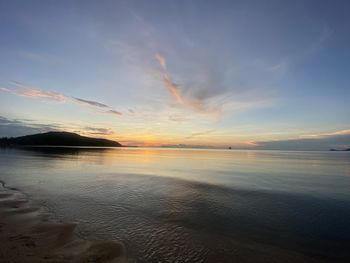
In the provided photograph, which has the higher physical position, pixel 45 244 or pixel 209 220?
pixel 45 244

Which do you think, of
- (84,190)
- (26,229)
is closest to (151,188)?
(84,190)

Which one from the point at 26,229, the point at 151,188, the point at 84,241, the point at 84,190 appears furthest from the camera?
the point at 151,188

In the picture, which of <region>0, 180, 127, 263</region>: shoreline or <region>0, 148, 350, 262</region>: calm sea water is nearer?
<region>0, 180, 127, 263</region>: shoreline

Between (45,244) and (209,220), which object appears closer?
(45,244)

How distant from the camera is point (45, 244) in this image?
29.5ft

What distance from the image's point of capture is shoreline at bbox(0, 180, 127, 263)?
789 centimetres

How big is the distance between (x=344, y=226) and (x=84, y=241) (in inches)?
607

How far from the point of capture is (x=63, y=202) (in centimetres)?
1633

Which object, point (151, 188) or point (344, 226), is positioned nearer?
point (344, 226)

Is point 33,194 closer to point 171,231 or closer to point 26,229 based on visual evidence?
point 26,229

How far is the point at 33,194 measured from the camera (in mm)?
18531

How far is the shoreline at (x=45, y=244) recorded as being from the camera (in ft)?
25.9

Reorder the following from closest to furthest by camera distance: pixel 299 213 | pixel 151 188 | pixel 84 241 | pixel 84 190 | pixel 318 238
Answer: pixel 84 241
pixel 318 238
pixel 299 213
pixel 84 190
pixel 151 188

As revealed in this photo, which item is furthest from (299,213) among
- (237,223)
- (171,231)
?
(171,231)
